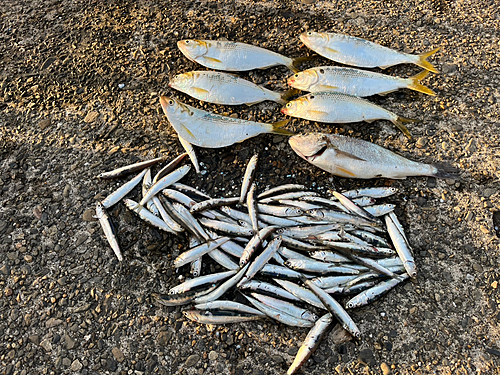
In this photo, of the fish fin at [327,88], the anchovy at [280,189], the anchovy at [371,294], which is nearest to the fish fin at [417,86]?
the fish fin at [327,88]

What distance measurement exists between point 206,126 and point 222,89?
595 mm

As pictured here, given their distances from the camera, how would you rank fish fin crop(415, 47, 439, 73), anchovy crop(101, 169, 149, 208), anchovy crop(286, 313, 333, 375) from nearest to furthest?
anchovy crop(286, 313, 333, 375)
anchovy crop(101, 169, 149, 208)
fish fin crop(415, 47, 439, 73)

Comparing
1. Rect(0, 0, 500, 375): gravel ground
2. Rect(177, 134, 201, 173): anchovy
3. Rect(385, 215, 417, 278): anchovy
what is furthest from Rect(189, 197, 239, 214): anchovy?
Rect(385, 215, 417, 278): anchovy

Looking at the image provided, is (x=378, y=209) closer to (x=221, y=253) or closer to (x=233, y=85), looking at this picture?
(x=221, y=253)

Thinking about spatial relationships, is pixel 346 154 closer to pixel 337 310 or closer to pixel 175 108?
pixel 337 310

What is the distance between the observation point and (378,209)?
3.20m

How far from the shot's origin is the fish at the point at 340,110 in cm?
370

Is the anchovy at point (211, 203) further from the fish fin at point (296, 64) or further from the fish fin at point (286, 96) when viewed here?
the fish fin at point (296, 64)

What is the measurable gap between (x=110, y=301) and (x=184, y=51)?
2944 mm

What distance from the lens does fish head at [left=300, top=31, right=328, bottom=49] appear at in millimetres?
4164

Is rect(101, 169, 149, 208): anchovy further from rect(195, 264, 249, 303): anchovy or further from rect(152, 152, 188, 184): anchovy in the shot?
rect(195, 264, 249, 303): anchovy

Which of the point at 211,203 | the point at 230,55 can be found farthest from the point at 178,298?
the point at 230,55

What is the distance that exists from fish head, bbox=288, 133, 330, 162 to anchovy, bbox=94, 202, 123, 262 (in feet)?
6.44

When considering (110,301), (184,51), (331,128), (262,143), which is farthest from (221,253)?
(184,51)
